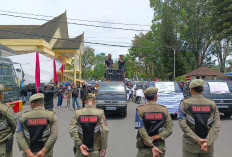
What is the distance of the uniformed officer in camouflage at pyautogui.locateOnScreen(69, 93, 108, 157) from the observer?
316 cm

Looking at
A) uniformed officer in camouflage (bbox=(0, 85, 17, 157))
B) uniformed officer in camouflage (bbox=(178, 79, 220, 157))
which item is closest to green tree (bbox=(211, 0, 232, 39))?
uniformed officer in camouflage (bbox=(178, 79, 220, 157))

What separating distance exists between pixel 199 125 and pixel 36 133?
227cm

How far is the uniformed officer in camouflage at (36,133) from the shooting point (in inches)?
120

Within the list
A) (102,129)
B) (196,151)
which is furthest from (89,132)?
(196,151)

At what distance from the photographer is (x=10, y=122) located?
332cm

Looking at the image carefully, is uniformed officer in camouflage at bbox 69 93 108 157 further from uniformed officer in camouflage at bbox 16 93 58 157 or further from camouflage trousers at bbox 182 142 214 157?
camouflage trousers at bbox 182 142 214 157

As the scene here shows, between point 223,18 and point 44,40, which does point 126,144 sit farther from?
point 44,40

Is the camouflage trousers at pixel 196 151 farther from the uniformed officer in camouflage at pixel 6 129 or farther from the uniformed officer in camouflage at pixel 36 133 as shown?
the uniformed officer in camouflage at pixel 6 129

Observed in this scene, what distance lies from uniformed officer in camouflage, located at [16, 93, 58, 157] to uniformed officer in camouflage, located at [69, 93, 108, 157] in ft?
1.01

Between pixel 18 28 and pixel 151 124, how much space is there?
129ft

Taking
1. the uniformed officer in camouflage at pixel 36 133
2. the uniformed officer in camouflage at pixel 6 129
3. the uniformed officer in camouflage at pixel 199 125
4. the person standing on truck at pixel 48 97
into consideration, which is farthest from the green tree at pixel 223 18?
the uniformed officer in camouflage at pixel 6 129

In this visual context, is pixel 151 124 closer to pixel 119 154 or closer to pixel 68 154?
pixel 119 154

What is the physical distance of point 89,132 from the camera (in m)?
3.17

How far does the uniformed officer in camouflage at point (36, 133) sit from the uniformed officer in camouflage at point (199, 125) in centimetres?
189
